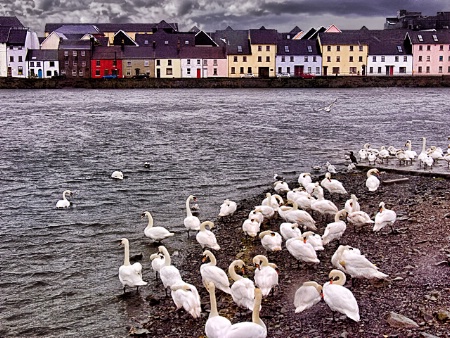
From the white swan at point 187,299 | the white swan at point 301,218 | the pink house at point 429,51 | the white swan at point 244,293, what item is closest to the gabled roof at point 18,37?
the pink house at point 429,51

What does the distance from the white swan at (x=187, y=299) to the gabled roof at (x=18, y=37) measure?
102 meters

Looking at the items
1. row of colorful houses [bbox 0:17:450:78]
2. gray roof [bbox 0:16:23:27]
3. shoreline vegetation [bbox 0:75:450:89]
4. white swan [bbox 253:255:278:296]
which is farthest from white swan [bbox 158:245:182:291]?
gray roof [bbox 0:16:23:27]

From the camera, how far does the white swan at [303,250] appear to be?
10531 millimetres

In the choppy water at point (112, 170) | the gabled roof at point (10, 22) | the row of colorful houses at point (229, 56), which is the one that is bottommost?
the choppy water at point (112, 170)

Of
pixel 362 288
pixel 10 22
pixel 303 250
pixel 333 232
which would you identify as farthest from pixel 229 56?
pixel 362 288

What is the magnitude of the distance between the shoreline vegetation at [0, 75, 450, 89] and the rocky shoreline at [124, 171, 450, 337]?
255ft

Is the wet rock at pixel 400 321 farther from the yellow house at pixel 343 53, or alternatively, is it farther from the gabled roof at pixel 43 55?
the gabled roof at pixel 43 55

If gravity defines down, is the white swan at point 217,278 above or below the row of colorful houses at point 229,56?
below

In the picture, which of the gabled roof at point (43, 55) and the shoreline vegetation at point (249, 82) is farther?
the gabled roof at point (43, 55)

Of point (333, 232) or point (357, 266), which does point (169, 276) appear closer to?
point (357, 266)

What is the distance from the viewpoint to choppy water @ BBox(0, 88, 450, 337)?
10.9m

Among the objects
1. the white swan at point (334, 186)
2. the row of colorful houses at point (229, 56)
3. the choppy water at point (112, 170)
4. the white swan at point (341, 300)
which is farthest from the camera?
the row of colorful houses at point (229, 56)

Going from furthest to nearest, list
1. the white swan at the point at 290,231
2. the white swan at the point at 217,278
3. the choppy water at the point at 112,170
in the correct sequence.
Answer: the white swan at the point at 290,231, the choppy water at the point at 112,170, the white swan at the point at 217,278

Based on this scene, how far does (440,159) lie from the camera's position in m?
20.7
